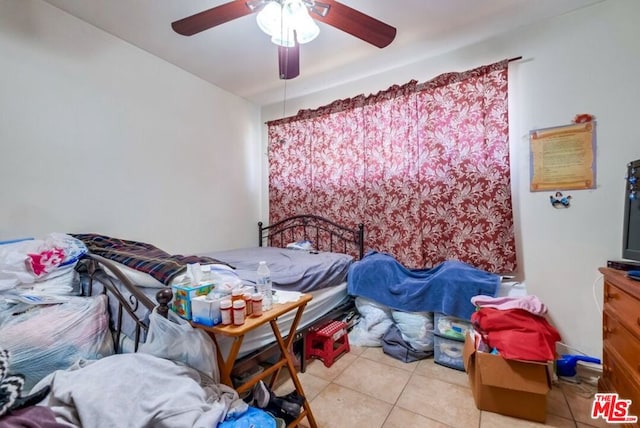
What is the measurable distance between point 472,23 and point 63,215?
3.41 m

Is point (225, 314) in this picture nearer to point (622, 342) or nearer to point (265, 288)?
point (265, 288)

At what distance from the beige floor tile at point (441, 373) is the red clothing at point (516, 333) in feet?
1.39

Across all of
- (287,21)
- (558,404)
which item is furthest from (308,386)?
(287,21)

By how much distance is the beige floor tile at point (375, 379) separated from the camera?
5.86ft

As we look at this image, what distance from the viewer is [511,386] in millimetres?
1536

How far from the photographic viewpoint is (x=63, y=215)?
2.02 m

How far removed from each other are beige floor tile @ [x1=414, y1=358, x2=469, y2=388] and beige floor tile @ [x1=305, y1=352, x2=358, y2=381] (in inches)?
19.7

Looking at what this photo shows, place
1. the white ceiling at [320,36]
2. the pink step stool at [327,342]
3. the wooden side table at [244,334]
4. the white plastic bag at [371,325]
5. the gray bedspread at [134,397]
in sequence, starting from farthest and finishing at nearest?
the white plastic bag at [371,325], the pink step stool at [327,342], the white ceiling at [320,36], the wooden side table at [244,334], the gray bedspread at [134,397]

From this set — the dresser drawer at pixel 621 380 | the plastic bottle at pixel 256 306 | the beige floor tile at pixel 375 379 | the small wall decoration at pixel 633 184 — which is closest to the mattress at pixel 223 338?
the plastic bottle at pixel 256 306

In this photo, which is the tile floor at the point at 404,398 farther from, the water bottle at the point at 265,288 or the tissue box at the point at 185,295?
the tissue box at the point at 185,295

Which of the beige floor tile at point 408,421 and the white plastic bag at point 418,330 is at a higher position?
the white plastic bag at point 418,330

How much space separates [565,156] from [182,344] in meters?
2.66

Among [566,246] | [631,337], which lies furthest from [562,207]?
[631,337]

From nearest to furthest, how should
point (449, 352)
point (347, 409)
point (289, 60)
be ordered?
point (347, 409) → point (289, 60) → point (449, 352)
